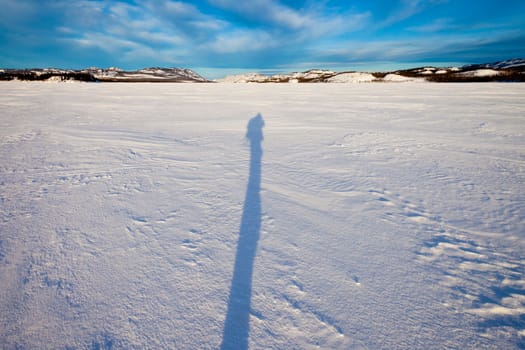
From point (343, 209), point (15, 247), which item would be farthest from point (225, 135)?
point (15, 247)

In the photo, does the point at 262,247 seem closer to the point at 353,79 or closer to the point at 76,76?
the point at 76,76

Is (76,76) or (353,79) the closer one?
(76,76)

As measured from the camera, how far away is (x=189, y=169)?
156 inches

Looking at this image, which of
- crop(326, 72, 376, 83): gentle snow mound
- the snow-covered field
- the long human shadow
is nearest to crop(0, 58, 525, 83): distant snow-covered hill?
A: crop(326, 72, 376, 83): gentle snow mound

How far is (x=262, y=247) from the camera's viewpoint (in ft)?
7.45

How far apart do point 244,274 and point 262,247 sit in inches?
13.8

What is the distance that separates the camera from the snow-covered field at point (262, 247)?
159 centimetres

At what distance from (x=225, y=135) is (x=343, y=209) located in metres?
3.84

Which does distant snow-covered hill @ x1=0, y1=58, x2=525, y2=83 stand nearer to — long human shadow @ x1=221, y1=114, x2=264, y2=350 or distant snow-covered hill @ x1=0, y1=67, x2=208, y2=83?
distant snow-covered hill @ x1=0, y1=67, x2=208, y2=83

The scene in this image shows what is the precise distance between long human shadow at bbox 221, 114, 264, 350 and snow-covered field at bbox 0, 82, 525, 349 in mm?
11

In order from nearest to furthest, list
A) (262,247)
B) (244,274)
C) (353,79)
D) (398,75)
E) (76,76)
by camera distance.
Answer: (244,274) < (262,247) < (76,76) < (398,75) < (353,79)

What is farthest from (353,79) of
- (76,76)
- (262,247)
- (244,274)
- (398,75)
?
(244,274)

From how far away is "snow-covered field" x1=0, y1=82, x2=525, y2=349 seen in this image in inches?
62.4

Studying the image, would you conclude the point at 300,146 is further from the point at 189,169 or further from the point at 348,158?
the point at 189,169
